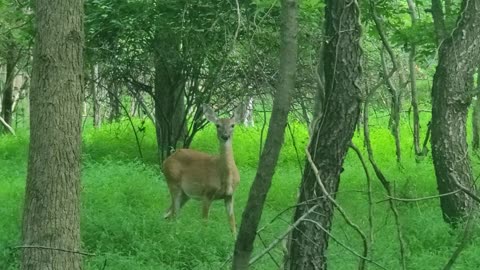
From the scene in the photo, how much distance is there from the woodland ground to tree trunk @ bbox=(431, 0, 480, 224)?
1.92 feet

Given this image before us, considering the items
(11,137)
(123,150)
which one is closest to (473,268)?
(123,150)

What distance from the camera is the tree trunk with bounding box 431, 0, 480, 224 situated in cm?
1033

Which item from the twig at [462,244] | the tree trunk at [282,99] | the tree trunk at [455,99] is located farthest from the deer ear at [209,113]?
the tree trunk at [282,99]

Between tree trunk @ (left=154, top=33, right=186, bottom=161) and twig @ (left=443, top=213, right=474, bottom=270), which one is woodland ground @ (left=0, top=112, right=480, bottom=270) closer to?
tree trunk @ (left=154, top=33, right=186, bottom=161)

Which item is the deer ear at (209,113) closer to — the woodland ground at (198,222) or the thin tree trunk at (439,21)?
the woodland ground at (198,222)

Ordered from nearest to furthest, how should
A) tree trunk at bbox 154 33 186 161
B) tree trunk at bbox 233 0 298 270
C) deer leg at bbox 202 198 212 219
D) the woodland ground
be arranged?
tree trunk at bbox 233 0 298 270 < the woodland ground < deer leg at bbox 202 198 212 219 < tree trunk at bbox 154 33 186 161

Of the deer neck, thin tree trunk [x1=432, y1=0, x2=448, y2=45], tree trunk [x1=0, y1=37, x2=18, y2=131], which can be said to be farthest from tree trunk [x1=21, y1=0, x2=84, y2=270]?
tree trunk [x1=0, y1=37, x2=18, y2=131]

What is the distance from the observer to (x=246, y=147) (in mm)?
Answer: 17594

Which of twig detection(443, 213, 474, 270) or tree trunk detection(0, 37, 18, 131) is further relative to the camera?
tree trunk detection(0, 37, 18, 131)

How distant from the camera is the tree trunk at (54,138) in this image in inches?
254

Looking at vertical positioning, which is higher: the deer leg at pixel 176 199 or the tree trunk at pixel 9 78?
the tree trunk at pixel 9 78

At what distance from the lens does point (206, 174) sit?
11.6 metres

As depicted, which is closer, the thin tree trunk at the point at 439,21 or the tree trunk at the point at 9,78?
the thin tree trunk at the point at 439,21

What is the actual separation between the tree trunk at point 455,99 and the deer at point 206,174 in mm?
2618
